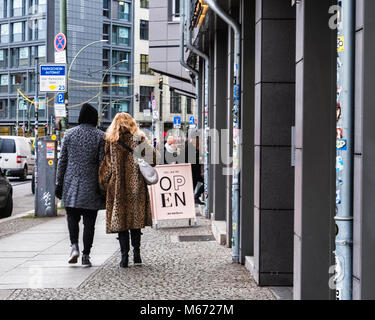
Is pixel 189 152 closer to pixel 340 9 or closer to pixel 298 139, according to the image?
pixel 298 139

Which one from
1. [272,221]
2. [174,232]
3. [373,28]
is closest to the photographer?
[373,28]

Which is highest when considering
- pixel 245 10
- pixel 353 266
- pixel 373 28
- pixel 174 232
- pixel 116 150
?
pixel 245 10

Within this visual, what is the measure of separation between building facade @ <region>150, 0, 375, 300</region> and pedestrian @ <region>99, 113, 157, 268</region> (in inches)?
49.2

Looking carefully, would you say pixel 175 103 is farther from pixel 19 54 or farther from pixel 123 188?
pixel 123 188

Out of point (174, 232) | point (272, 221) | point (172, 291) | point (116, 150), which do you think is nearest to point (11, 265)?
point (116, 150)

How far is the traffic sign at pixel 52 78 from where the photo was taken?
15227 millimetres

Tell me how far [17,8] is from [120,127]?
67523mm

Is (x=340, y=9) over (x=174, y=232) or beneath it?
over

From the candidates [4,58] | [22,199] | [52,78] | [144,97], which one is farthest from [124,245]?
[4,58]

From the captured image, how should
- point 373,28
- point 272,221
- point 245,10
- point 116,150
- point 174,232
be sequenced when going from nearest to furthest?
1. point 373,28
2. point 272,221
3. point 116,150
4. point 245,10
5. point 174,232

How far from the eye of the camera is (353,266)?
12.4 feet

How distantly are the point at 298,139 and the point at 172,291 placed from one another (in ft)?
6.86

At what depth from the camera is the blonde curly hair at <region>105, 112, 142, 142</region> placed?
7.88 m

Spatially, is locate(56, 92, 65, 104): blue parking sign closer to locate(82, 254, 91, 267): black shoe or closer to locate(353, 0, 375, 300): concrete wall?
locate(82, 254, 91, 267): black shoe
